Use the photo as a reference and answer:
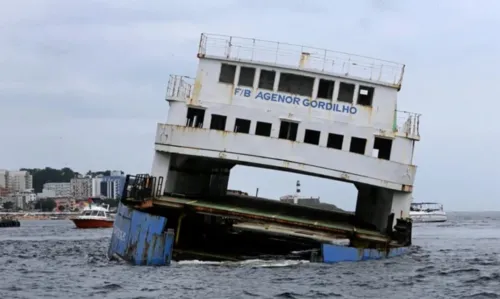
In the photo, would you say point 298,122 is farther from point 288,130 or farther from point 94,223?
point 94,223

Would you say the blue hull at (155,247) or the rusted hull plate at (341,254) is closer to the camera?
the blue hull at (155,247)

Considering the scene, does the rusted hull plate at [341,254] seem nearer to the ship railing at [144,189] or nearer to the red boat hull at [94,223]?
the ship railing at [144,189]

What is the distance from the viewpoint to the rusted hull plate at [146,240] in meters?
28.5

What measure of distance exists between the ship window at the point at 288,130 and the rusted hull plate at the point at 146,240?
5.55 metres

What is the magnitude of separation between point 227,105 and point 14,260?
1166cm

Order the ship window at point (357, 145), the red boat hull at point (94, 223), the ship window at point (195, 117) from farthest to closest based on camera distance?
1. the red boat hull at point (94, 223)
2. the ship window at point (195, 117)
3. the ship window at point (357, 145)

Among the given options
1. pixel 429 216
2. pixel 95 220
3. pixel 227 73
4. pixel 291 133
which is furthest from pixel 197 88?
pixel 429 216

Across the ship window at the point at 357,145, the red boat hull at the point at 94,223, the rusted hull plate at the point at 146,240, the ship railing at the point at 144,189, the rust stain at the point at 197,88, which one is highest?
the rust stain at the point at 197,88

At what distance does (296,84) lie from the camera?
32.3 m

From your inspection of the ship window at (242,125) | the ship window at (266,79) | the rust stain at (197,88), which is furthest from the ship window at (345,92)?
the rust stain at (197,88)

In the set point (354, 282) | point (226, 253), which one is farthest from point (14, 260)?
point (354, 282)

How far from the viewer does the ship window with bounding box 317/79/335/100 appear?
32.2 m

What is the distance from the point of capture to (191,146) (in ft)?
102

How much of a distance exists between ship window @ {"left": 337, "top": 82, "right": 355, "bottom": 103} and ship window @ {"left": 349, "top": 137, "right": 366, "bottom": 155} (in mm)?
1360
